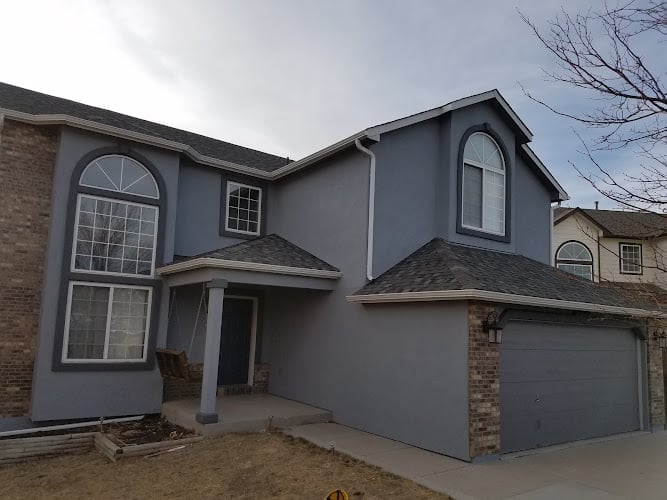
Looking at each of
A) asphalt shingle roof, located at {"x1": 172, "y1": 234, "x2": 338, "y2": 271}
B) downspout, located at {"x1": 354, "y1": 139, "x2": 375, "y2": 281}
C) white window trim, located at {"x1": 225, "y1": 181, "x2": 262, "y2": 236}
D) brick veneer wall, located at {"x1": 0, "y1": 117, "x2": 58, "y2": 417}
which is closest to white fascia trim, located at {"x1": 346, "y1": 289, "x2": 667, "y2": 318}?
downspout, located at {"x1": 354, "y1": 139, "x2": 375, "y2": 281}

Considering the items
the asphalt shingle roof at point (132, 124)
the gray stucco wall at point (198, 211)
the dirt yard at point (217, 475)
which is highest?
the asphalt shingle roof at point (132, 124)

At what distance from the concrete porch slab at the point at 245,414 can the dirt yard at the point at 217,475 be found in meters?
0.42

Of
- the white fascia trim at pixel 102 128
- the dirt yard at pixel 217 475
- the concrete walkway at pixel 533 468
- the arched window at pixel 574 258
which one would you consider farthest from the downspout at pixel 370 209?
the arched window at pixel 574 258

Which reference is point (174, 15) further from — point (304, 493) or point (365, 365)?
point (304, 493)

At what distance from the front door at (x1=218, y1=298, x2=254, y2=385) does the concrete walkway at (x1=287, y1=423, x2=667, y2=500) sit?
3376 mm

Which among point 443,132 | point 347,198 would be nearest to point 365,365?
point 347,198

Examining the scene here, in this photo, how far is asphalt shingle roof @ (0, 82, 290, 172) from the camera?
10789 millimetres

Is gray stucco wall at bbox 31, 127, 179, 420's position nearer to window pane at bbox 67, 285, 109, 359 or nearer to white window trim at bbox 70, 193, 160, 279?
white window trim at bbox 70, 193, 160, 279

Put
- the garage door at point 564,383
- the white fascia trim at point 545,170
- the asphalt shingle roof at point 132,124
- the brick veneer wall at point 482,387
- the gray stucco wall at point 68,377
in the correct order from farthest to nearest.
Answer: the white fascia trim at point 545,170 → the asphalt shingle roof at point 132,124 → the gray stucco wall at point 68,377 → the garage door at point 564,383 → the brick veneer wall at point 482,387

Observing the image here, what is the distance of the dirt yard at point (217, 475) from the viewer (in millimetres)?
6332

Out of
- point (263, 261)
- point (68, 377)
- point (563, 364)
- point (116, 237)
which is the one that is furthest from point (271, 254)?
point (563, 364)

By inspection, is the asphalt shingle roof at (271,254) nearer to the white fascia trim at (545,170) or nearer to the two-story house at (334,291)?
the two-story house at (334,291)

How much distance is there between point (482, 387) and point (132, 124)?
30.5 ft

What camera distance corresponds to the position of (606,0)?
173 inches
